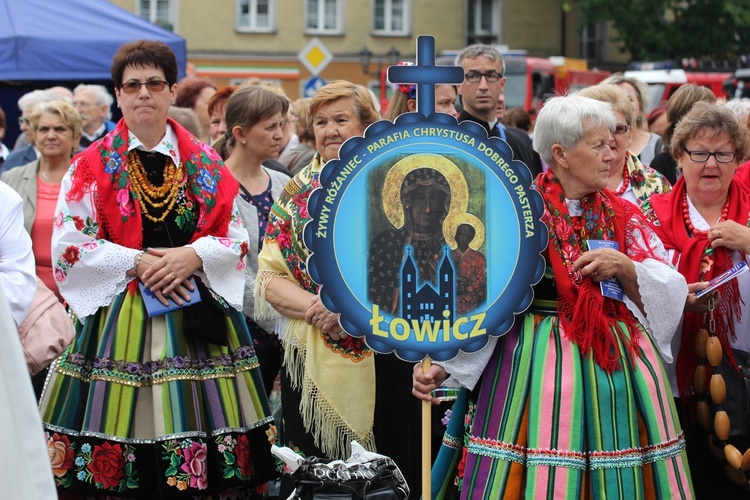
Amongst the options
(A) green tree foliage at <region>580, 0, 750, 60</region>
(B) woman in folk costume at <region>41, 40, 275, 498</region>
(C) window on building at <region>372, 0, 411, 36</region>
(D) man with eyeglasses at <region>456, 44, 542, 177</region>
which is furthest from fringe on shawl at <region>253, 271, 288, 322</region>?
(C) window on building at <region>372, 0, 411, 36</region>

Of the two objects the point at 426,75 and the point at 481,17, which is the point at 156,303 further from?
the point at 481,17

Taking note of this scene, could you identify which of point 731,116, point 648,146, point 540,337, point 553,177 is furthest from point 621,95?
point 648,146

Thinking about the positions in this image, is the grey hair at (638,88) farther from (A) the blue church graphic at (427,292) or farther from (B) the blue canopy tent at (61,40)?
(B) the blue canopy tent at (61,40)

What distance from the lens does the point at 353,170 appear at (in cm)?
395

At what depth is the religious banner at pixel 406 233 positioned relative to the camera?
395cm

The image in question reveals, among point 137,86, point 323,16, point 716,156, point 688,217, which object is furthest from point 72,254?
point 323,16

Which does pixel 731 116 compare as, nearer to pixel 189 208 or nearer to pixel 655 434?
pixel 655 434

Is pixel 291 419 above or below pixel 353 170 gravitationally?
below

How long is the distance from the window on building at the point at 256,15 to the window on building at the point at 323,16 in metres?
1.01

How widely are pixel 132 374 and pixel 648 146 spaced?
4.22m

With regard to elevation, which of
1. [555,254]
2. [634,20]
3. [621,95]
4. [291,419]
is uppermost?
[634,20]

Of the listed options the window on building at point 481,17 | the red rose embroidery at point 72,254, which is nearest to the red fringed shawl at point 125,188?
the red rose embroidery at point 72,254

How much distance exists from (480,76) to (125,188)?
2.47 metres

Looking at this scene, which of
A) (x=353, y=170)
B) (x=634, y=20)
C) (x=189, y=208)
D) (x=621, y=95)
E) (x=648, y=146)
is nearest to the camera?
(x=353, y=170)
